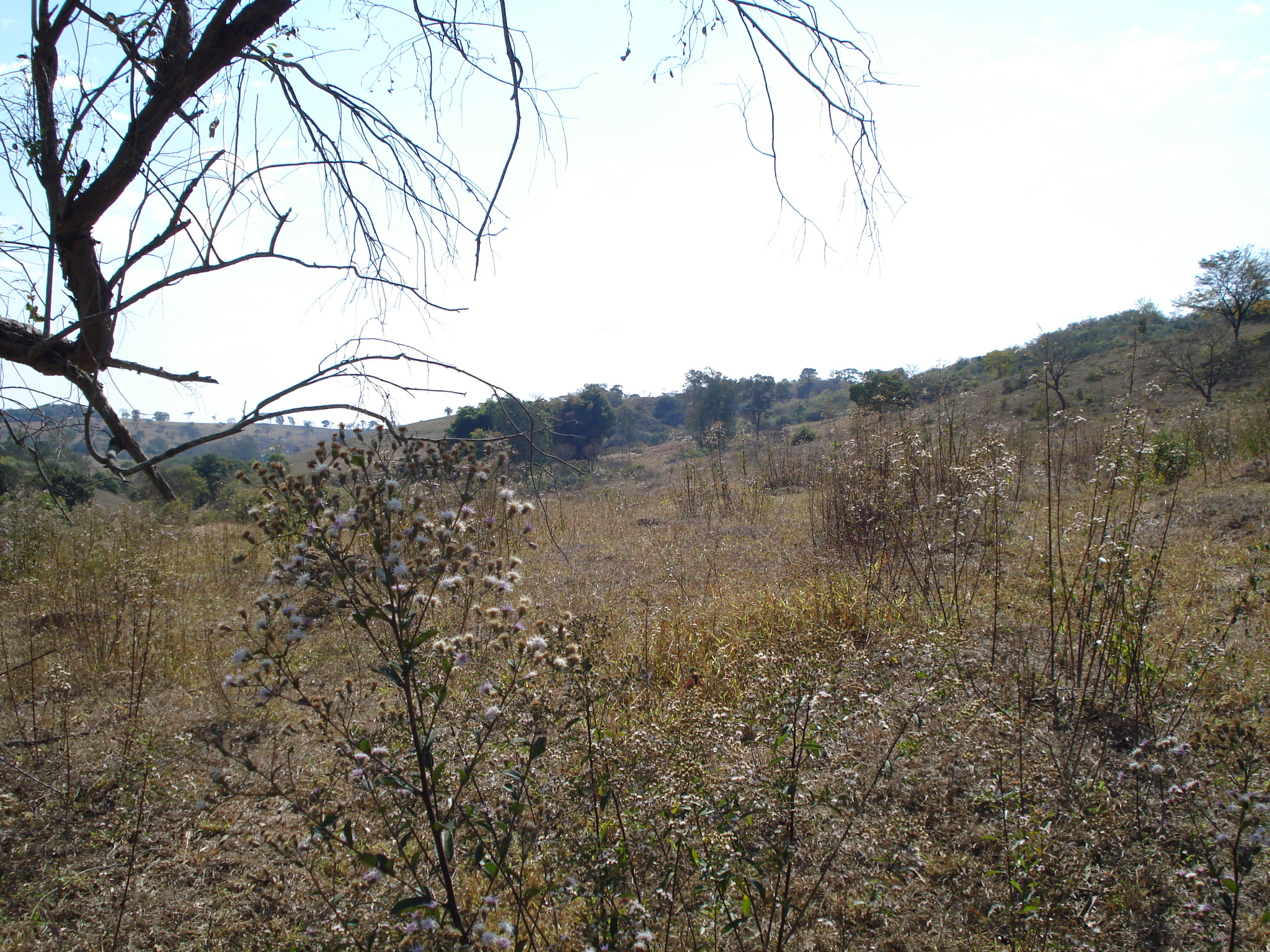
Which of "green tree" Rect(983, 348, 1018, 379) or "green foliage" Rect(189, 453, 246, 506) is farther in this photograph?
"green tree" Rect(983, 348, 1018, 379)

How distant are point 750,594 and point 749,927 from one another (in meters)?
2.83

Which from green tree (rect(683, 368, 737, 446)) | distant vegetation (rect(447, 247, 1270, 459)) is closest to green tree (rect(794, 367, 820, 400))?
distant vegetation (rect(447, 247, 1270, 459))

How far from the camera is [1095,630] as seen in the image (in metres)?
3.42

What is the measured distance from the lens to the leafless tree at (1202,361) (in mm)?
16188

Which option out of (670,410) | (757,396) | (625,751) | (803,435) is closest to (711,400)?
(757,396)

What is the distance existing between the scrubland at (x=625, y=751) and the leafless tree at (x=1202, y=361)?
15.4 metres

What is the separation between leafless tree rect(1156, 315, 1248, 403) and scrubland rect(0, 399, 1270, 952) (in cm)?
1538

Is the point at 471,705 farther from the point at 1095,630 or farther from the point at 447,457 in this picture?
the point at 1095,630

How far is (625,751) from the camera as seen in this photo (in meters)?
1.88

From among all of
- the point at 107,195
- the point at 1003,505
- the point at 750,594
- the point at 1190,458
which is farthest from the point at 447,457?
the point at 1190,458

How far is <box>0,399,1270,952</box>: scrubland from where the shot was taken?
1.47 m

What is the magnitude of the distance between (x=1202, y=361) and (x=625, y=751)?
74.5ft

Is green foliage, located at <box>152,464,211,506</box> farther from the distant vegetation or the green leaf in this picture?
the green leaf

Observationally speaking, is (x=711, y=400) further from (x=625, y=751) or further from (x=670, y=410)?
(x=625, y=751)
